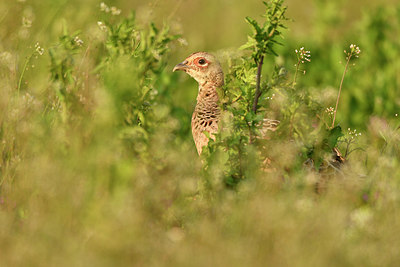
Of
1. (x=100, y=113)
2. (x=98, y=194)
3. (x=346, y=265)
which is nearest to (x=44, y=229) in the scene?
(x=98, y=194)

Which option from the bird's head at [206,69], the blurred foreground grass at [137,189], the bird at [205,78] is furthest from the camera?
the bird's head at [206,69]

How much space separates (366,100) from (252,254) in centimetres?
539

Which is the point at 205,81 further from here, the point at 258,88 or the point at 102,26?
the point at 102,26

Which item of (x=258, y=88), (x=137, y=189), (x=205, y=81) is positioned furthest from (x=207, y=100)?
(x=137, y=189)

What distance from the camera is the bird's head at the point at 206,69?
6645 mm

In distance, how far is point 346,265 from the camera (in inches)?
149

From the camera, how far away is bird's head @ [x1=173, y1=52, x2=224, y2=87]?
6.64m

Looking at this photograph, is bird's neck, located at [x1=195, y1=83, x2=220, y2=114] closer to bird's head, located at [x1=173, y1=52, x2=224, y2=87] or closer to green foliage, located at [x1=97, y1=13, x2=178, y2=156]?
bird's head, located at [x1=173, y1=52, x2=224, y2=87]

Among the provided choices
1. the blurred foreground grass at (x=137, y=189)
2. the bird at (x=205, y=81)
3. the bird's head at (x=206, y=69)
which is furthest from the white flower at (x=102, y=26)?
the bird's head at (x=206, y=69)

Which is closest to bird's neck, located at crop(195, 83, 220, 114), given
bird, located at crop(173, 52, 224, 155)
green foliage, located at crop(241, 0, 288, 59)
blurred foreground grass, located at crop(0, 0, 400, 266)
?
bird, located at crop(173, 52, 224, 155)

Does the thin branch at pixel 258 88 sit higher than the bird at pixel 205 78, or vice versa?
the bird at pixel 205 78

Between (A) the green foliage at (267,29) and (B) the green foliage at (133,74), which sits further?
(A) the green foliage at (267,29)

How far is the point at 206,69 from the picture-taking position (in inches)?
262

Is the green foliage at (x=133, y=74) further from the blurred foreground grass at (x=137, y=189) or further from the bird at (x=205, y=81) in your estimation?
the bird at (x=205, y=81)
